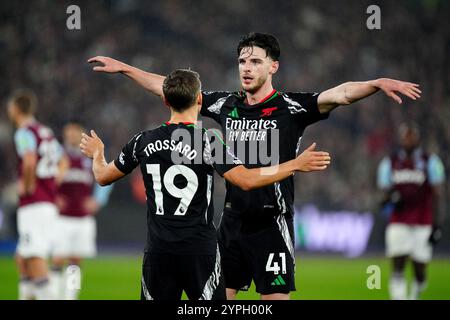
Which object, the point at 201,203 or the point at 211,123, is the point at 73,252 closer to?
the point at 201,203

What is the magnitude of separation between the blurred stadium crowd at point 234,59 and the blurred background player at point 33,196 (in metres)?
9.21

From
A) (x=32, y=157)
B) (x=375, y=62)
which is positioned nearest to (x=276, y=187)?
(x=32, y=157)

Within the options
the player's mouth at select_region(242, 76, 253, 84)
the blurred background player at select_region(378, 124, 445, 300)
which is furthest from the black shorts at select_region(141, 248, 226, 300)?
the blurred background player at select_region(378, 124, 445, 300)

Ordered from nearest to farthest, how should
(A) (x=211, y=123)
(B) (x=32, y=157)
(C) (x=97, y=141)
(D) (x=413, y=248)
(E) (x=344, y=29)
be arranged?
(C) (x=97, y=141) < (B) (x=32, y=157) < (D) (x=413, y=248) < (A) (x=211, y=123) < (E) (x=344, y=29)

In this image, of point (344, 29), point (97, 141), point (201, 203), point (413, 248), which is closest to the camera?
point (201, 203)

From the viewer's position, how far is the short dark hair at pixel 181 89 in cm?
515

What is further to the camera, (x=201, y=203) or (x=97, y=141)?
(x=97, y=141)

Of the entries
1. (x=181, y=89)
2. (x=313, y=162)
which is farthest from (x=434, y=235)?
(x=181, y=89)

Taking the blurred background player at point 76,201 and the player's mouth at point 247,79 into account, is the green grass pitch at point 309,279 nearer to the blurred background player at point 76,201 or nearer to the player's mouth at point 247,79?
the blurred background player at point 76,201

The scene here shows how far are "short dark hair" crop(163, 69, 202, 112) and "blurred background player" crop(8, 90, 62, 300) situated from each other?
168 inches

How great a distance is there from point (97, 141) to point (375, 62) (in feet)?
54.0

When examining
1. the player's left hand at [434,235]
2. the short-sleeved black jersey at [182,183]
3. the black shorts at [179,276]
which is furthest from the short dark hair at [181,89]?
the player's left hand at [434,235]

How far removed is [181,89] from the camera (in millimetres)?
5148
